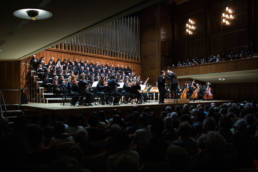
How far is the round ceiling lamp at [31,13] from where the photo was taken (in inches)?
160

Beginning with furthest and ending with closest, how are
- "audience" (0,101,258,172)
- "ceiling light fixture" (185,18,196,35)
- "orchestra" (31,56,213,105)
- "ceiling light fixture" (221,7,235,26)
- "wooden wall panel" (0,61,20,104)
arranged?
"ceiling light fixture" (185,18,196,35)
"ceiling light fixture" (221,7,235,26)
"wooden wall panel" (0,61,20,104)
"orchestra" (31,56,213,105)
"audience" (0,101,258,172)

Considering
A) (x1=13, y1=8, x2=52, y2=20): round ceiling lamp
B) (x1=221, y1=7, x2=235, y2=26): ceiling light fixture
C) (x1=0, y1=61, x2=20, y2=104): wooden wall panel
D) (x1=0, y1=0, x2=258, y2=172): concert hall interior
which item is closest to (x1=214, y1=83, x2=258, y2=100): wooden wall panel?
(x1=0, y1=0, x2=258, y2=172): concert hall interior

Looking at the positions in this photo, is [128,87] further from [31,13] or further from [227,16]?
[227,16]

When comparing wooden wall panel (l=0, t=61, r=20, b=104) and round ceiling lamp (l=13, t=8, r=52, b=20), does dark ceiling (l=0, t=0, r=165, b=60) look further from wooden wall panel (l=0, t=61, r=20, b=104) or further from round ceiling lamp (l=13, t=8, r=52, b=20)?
wooden wall panel (l=0, t=61, r=20, b=104)

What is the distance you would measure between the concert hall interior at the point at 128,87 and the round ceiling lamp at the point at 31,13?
2 centimetres

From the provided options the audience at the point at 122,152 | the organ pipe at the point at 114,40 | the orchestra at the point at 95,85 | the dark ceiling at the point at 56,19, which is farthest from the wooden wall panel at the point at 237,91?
the audience at the point at 122,152

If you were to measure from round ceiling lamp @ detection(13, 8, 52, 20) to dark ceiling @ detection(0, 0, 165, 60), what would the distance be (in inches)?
4.3

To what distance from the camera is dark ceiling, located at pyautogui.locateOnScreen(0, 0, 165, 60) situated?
3852 millimetres

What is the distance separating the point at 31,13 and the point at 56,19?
61 centimetres

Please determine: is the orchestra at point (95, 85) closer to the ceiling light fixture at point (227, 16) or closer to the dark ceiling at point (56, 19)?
the dark ceiling at point (56, 19)

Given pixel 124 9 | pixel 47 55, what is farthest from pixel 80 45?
pixel 124 9

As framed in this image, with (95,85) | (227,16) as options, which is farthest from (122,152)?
(227,16)

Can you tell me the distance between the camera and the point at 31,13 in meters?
4.09

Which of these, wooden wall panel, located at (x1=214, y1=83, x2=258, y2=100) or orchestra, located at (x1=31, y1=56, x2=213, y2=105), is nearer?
orchestra, located at (x1=31, y1=56, x2=213, y2=105)
